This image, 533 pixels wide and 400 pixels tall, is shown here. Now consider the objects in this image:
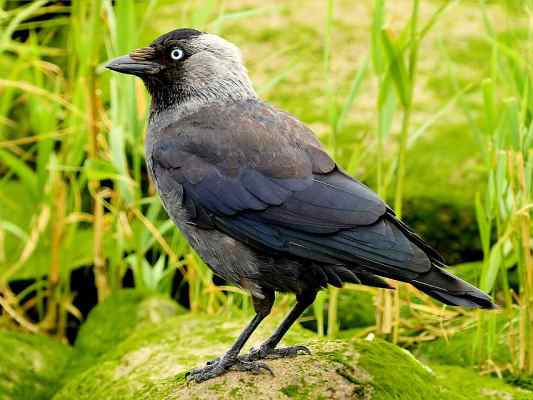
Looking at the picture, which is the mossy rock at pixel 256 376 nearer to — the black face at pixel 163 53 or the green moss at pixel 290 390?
the green moss at pixel 290 390

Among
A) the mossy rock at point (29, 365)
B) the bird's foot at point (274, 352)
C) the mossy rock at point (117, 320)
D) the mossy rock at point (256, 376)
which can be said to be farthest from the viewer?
the mossy rock at point (117, 320)

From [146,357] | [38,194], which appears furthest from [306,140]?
[38,194]

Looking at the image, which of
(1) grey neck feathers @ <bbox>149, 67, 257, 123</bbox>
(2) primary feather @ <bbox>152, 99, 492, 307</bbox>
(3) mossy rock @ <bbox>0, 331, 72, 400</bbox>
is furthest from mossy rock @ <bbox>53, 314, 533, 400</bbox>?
(1) grey neck feathers @ <bbox>149, 67, 257, 123</bbox>

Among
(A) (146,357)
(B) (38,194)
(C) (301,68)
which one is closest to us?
(A) (146,357)

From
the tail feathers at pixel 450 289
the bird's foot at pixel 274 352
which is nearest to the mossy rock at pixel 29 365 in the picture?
the bird's foot at pixel 274 352

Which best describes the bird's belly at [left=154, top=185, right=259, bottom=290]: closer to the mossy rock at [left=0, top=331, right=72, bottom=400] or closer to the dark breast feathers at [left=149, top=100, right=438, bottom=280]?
the dark breast feathers at [left=149, top=100, right=438, bottom=280]

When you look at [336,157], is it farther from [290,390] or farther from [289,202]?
[290,390]

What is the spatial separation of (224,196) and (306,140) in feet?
1.12

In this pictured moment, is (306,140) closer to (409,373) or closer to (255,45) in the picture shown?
(409,373)

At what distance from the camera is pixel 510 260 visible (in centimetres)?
415

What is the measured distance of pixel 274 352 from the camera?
334cm

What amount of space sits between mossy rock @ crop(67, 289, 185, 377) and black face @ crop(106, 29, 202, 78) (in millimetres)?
1443

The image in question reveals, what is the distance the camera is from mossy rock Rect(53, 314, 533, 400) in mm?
3094

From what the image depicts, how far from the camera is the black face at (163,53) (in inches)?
141
